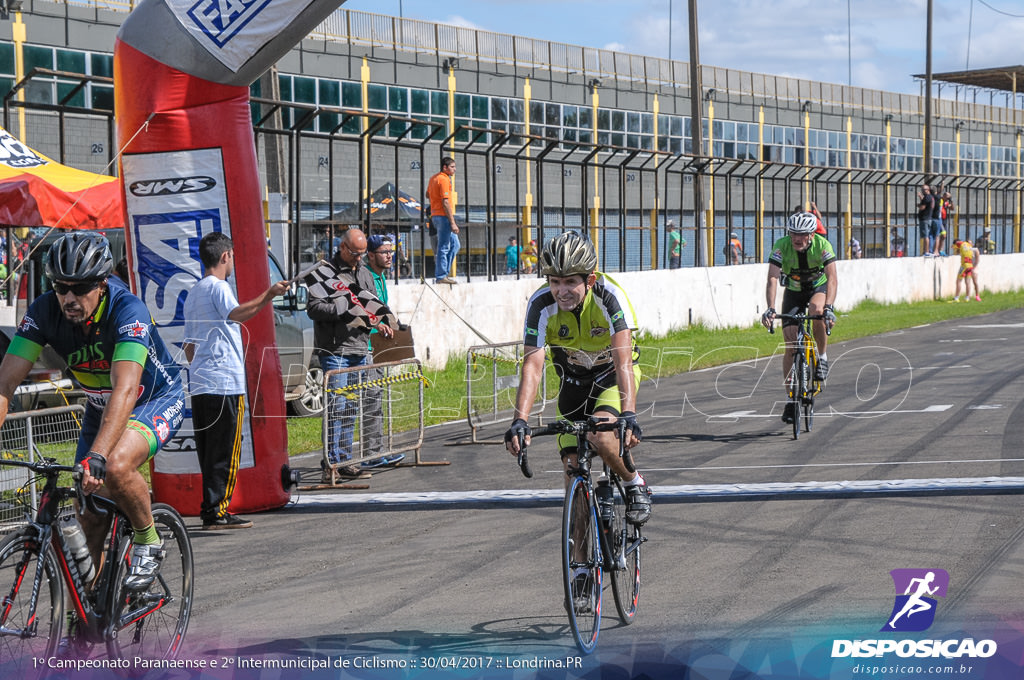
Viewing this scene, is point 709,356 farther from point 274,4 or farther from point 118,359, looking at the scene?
point 118,359

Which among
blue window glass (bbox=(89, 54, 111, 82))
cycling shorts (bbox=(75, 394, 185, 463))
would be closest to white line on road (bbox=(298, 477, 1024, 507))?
cycling shorts (bbox=(75, 394, 185, 463))

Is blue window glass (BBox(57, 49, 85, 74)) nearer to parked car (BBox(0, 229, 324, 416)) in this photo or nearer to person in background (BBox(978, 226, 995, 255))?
parked car (BBox(0, 229, 324, 416))

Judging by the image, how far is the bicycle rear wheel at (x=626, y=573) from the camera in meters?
6.33

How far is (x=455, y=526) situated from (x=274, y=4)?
3.95 m

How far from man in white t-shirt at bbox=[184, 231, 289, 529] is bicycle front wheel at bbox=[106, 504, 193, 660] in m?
3.13

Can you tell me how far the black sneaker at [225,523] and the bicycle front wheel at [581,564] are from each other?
3986mm

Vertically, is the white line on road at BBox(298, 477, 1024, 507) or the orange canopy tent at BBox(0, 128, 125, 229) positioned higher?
the orange canopy tent at BBox(0, 128, 125, 229)

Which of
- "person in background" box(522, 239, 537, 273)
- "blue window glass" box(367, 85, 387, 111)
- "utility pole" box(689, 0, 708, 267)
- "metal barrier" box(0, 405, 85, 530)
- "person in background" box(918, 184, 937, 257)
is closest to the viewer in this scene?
"metal barrier" box(0, 405, 85, 530)

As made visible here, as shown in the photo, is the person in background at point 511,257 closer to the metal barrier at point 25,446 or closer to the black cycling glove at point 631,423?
the metal barrier at point 25,446

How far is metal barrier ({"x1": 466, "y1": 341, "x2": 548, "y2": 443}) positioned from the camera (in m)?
13.6

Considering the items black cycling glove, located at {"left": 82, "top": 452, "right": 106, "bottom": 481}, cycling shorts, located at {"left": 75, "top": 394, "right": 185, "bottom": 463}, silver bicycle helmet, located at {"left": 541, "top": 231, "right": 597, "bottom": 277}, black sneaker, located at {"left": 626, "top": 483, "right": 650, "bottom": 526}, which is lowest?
black sneaker, located at {"left": 626, "top": 483, "right": 650, "bottom": 526}

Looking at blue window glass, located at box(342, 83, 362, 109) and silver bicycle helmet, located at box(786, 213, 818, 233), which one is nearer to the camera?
silver bicycle helmet, located at box(786, 213, 818, 233)

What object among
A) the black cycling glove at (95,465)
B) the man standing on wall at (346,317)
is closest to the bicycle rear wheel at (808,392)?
the man standing on wall at (346,317)

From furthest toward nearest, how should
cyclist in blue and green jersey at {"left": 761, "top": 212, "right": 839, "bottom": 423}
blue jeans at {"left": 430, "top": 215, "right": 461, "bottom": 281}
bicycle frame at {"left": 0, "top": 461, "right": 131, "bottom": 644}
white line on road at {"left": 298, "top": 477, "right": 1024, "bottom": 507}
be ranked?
blue jeans at {"left": 430, "top": 215, "right": 461, "bottom": 281} < cyclist in blue and green jersey at {"left": 761, "top": 212, "right": 839, "bottom": 423} < white line on road at {"left": 298, "top": 477, "right": 1024, "bottom": 507} < bicycle frame at {"left": 0, "top": 461, "right": 131, "bottom": 644}
